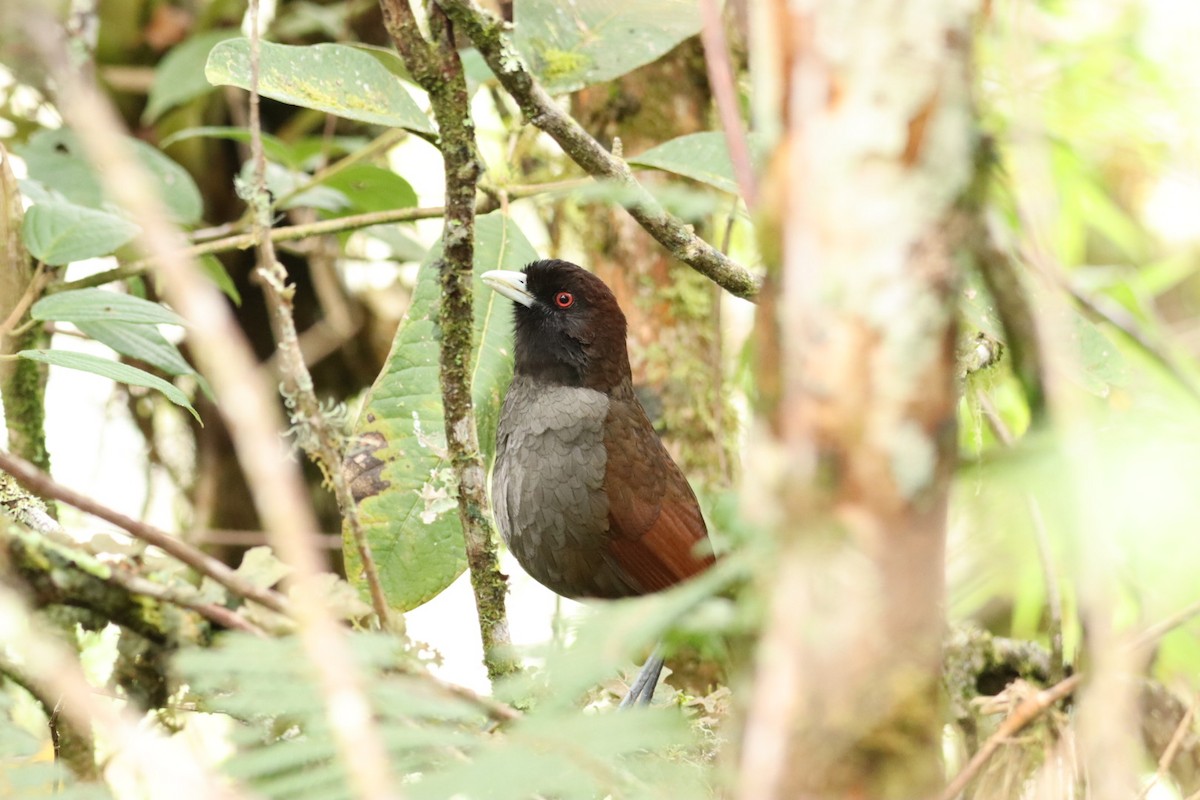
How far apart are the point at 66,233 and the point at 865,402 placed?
232 cm

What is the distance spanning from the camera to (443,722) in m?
1.42

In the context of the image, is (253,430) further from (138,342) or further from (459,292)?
(138,342)

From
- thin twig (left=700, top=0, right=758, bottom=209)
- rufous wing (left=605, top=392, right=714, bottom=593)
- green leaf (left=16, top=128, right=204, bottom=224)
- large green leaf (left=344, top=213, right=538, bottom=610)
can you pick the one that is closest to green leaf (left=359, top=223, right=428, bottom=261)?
green leaf (left=16, top=128, right=204, bottom=224)

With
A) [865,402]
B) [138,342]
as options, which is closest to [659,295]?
[138,342]

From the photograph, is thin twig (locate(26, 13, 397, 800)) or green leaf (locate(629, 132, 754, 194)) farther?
green leaf (locate(629, 132, 754, 194))

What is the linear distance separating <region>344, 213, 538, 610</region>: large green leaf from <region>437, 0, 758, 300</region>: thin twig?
55 cm

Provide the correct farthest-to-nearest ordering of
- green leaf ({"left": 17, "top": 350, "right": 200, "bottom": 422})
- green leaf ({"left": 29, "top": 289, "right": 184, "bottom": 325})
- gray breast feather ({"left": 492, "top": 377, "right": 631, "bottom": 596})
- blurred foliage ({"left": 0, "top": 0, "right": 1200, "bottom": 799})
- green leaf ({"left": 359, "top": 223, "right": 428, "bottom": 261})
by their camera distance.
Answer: green leaf ({"left": 359, "top": 223, "right": 428, "bottom": 261})
gray breast feather ({"left": 492, "top": 377, "right": 631, "bottom": 596})
green leaf ({"left": 29, "top": 289, "right": 184, "bottom": 325})
green leaf ({"left": 17, "top": 350, "right": 200, "bottom": 422})
blurred foliage ({"left": 0, "top": 0, "right": 1200, "bottom": 799})

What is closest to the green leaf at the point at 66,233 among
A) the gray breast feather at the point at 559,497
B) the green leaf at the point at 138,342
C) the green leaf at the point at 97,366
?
the green leaf at the point at 138,342

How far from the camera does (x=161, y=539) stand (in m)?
1.20

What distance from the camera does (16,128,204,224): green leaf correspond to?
11.4 ft

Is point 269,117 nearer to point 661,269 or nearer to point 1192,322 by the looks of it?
point 661,269

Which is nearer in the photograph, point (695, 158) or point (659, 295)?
point (695, 158)

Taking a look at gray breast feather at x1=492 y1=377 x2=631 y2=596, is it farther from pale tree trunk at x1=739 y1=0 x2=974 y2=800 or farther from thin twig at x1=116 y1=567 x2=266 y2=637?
pale tree trunk at x1=739 y1=0 x2=974 y2=800

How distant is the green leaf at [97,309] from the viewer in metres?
2.36
